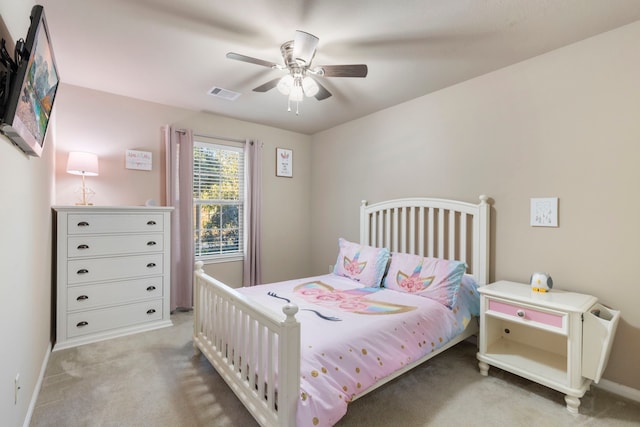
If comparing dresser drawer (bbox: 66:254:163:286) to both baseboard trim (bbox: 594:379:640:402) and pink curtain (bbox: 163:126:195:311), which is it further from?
baseboard trim (bbox: 594:379:640:402)

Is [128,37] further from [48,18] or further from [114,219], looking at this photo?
[114,219]

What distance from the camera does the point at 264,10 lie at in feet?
5.79

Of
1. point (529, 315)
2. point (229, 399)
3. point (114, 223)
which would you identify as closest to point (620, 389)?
point (529, 315)

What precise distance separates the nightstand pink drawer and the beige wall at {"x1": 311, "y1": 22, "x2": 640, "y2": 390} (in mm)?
466

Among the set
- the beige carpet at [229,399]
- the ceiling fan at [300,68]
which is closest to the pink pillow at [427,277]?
the beige carpet at [229,399]

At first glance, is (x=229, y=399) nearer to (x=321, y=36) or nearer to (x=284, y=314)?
(x=284, y=314)

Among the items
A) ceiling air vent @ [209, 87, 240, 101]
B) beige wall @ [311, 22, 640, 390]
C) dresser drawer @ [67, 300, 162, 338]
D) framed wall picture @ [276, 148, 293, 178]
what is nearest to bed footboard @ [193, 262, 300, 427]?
dresser drawer @ [67, 300, 162, 338]

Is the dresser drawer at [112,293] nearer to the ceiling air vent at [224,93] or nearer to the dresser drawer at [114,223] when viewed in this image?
the dresser drawer at [114,223]

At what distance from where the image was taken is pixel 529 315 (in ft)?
6.38

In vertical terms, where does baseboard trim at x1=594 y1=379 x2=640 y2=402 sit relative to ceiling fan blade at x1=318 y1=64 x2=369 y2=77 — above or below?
below

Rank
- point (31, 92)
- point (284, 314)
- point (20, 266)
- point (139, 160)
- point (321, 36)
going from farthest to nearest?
point (139, 160) → point (321, 36) → point (284, 314) → point (20, 266) → point (31, 92)

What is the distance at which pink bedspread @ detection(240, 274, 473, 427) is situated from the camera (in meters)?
1.42

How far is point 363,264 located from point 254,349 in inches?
61.2

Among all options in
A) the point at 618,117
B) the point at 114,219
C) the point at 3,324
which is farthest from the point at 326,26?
the point at 114,219
